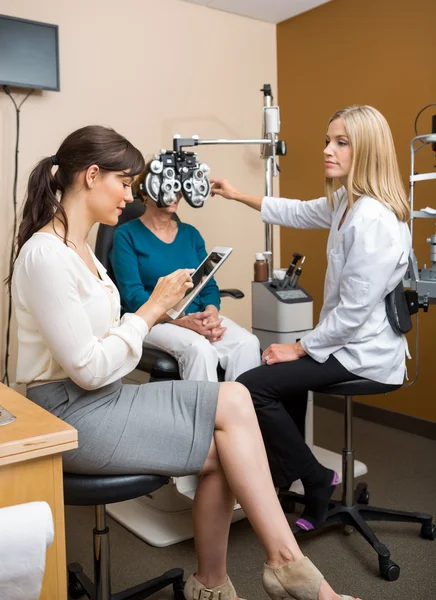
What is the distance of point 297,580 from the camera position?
58.3 inches

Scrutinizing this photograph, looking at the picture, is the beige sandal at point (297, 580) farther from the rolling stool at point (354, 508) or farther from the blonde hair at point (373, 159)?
the blonde hair at point (373, 159)

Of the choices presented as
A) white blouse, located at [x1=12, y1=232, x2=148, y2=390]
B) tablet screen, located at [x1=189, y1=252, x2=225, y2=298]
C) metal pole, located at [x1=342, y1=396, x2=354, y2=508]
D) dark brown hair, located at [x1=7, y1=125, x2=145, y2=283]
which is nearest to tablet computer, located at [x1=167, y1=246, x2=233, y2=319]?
tablet screen, located at [x1=189, y1=252, x2=225, y2=298]

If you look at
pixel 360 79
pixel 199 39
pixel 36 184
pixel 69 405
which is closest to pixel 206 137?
pixel 199 39

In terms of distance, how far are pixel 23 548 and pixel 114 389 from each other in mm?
639

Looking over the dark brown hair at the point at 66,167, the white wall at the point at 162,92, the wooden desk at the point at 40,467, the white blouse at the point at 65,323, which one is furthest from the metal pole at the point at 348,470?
the white wall at the point at 162,92

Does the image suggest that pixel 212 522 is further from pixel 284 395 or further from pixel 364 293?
pixel 364 293

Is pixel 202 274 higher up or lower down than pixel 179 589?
higher up

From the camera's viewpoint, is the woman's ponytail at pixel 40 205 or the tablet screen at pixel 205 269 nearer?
the woman's ponytail at pixel 40 205

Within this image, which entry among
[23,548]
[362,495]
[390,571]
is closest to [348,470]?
[362,495]

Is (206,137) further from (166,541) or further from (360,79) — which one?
(166,541)

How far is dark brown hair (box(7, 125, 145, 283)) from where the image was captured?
4.99 feet

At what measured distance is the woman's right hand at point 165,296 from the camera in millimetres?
1583

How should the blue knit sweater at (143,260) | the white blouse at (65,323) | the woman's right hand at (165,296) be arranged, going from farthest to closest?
the blue knit sweater at (143,260) < the woman's right hand at (165,296) < the white blouse at (65,323)

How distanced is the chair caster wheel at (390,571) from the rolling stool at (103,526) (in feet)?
1.93
